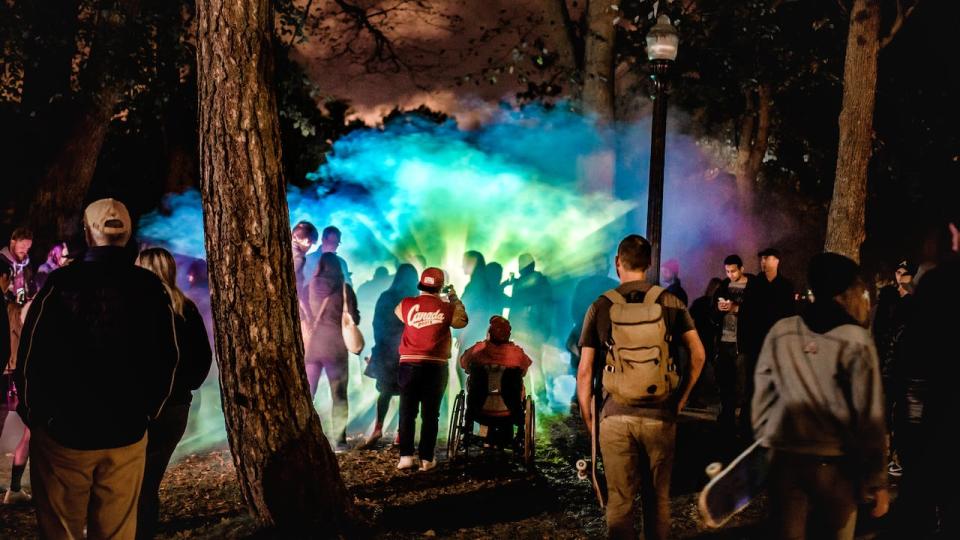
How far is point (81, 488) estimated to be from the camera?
13.8 ft

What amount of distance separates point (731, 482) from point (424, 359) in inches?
152

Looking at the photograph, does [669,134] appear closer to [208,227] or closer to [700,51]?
[700,51]

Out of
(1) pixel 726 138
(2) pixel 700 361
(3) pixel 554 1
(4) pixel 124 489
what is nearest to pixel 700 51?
(3) pixel 554 1

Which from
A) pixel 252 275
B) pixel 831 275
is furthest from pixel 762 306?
pixel 252 275

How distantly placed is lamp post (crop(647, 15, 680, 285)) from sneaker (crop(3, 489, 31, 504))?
623cm

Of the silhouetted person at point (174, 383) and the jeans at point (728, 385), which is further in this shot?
the jeans at point (728, 385)

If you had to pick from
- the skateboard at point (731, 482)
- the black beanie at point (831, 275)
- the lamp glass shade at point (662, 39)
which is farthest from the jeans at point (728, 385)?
the black beanie at point (831, 275)

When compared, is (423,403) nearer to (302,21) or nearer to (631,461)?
(631,461)

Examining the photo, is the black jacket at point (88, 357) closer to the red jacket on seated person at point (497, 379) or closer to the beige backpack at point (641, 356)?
the beige backpack at point (641, 356)

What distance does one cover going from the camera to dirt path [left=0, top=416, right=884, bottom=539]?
6461 millimetres

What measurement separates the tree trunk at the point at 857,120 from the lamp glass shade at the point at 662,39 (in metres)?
4.49

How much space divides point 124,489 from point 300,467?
1.56m

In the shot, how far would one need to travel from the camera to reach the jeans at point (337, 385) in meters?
9.09

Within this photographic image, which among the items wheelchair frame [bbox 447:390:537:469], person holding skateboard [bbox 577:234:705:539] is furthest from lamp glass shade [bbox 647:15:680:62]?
person holding skateboard [bbox 577:234:705:539]
